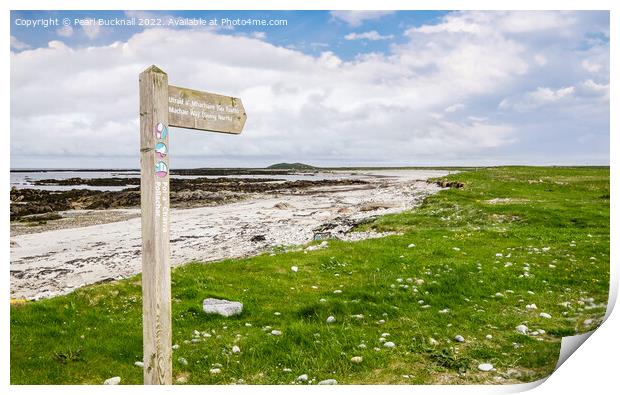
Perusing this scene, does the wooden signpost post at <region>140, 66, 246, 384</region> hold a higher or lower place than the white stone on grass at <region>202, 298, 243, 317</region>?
higher

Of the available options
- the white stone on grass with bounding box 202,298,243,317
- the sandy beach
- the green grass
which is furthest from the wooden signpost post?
the sandy beach

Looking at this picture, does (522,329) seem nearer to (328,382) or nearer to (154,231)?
(328,382)

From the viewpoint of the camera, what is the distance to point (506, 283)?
1357 centimetres

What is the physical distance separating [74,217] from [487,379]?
3984 cm

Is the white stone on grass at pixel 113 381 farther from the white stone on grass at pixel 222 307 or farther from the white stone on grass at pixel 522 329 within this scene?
the white stone on grass at pixel 522 329

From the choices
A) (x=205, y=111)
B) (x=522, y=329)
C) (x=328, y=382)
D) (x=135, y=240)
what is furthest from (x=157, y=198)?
(x=135, y=240)

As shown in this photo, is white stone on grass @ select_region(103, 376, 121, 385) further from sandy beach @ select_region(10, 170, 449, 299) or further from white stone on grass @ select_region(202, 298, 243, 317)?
sandy beach @ select_region(10, 170, 449, 299)

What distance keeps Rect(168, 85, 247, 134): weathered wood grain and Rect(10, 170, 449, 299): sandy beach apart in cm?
1294

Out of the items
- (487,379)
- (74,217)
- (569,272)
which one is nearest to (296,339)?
(487,379)

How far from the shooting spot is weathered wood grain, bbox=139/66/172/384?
7113 millimetres

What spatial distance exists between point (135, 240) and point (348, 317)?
21917 millimetres

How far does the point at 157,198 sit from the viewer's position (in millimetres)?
7195
